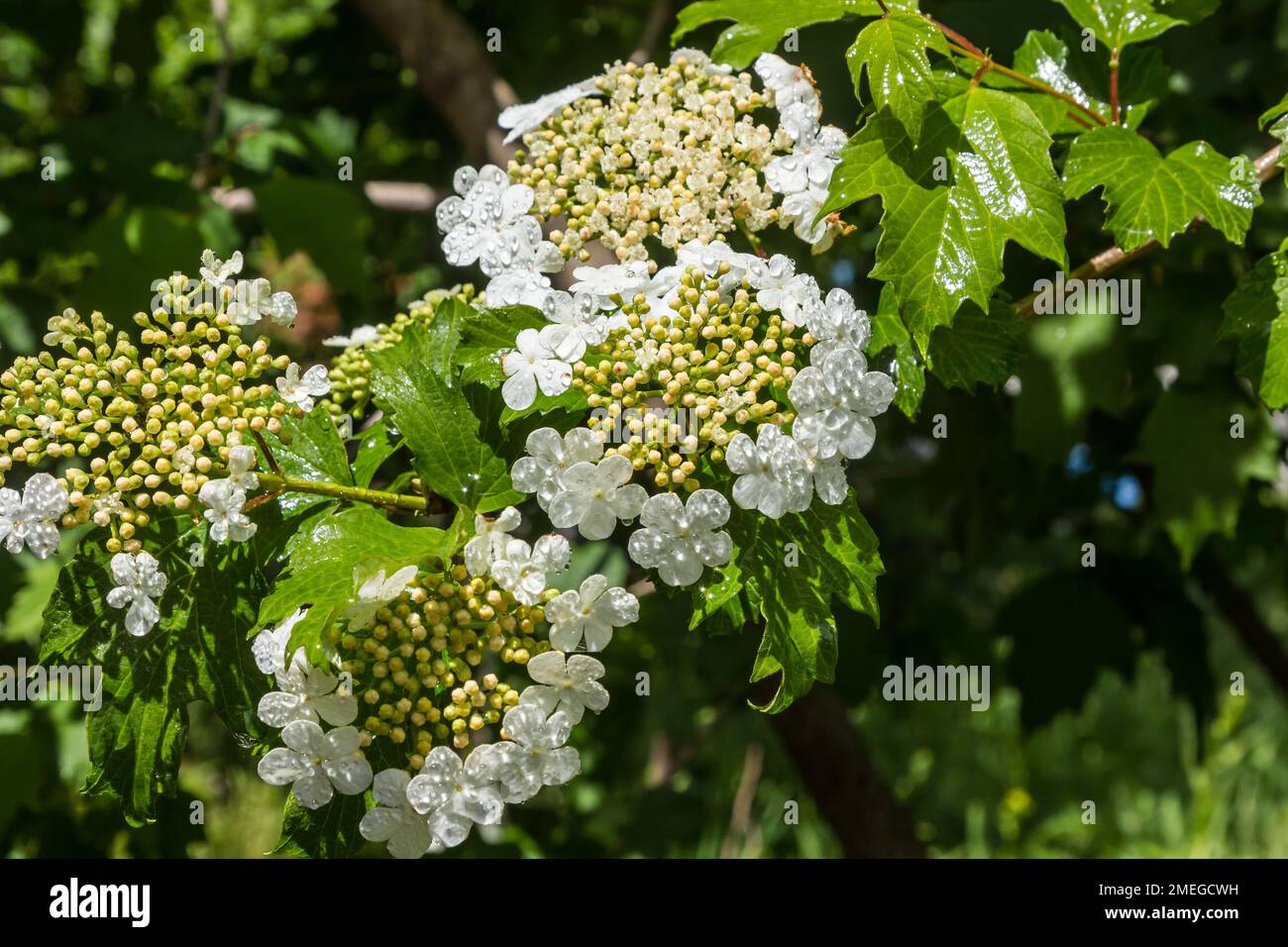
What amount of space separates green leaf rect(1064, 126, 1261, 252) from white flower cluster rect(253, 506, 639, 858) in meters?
0.53

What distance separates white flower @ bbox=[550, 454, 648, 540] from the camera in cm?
84

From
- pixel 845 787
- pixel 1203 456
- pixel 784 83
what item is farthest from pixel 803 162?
pixel 845 787

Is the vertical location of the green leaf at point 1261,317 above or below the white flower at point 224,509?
above

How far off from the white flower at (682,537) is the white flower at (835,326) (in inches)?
5.3

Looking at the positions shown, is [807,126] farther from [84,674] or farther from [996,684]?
[996,684]

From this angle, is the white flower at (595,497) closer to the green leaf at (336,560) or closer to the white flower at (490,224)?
the green leaf at (336,560)

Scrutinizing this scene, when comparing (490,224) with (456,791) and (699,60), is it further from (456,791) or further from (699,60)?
(456,791)

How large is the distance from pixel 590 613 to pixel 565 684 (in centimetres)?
5

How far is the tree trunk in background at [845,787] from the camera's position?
2090mm

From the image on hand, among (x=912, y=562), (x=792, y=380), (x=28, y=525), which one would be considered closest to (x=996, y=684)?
(x=912, y=562)

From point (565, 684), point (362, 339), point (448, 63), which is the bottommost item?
point (565, 684)

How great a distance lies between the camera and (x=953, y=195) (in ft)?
3.21

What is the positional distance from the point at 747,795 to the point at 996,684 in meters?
0.69

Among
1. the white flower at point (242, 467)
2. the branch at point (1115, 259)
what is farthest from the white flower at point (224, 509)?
the branch at point (1115, 259)
